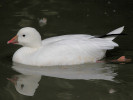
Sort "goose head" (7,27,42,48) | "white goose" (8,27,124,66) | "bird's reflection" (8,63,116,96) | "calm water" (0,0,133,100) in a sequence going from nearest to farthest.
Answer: "calm water" (0,0,133,100), "bird's reflection" (8,63,116,96), "white goose" (8,27,124,66), "goose head" (7,27,42,48)

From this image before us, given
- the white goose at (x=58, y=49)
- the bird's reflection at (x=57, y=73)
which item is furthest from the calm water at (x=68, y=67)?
the white goose at (x=58, y=49)

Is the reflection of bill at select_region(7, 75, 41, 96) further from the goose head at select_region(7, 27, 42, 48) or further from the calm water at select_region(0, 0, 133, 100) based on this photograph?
the goose head at select_region(7, 27, 42, 48)

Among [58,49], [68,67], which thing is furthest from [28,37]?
[68,67]

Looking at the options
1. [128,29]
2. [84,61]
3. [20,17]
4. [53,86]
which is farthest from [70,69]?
[20,17]

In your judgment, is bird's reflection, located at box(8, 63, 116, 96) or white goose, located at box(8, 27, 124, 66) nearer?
bird's reflection, located at box(8, 63, 116, 96)

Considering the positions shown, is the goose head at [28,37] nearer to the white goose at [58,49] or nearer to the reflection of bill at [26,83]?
the white goose at [58,49]

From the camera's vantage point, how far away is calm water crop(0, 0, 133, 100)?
7.31 metres

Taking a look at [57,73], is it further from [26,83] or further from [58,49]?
[26,83]

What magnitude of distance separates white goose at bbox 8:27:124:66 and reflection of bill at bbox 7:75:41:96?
554mm

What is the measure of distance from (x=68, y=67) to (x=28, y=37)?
45.5 inches

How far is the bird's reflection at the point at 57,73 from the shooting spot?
25.8 feet

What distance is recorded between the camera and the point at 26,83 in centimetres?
791

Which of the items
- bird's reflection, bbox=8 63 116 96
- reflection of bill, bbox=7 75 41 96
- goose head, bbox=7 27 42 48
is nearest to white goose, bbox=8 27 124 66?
goose head, bbox=7 27 42 48

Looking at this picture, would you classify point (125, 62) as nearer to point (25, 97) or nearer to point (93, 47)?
point (93, 47)
